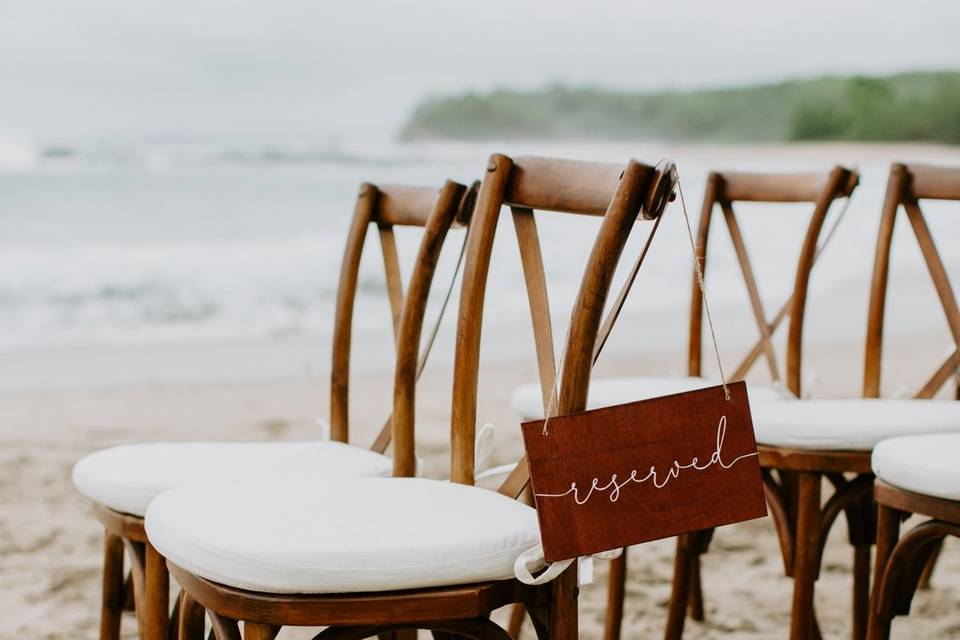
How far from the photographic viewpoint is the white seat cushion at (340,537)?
106 cm

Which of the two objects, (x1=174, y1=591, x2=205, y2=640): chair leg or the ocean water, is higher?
(x1=174, y1=591, x2=205, y2=640): chair leg

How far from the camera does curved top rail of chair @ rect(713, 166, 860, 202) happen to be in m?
2.10

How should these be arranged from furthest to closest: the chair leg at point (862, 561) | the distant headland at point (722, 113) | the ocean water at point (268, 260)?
the distant headland at point (722, 113)
the ocean water at point (268, 260)
the chair leg at point (862, 561)

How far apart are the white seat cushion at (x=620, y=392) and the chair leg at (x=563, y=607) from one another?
2.30 feet

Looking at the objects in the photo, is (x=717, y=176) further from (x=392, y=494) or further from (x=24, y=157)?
(x=24, y=157)

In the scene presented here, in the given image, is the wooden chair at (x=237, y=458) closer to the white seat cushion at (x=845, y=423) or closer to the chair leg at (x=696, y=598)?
the white seat cushion at (x=845, y=423)

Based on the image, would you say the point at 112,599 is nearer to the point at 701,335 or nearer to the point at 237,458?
the point at 237,458

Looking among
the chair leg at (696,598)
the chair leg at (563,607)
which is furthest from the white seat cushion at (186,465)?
the chair leg at (696,598)

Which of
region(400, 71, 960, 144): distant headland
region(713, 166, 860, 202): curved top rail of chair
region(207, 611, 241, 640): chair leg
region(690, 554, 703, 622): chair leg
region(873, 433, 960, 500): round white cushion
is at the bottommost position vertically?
region(690, 554, 703, 622): chair leg

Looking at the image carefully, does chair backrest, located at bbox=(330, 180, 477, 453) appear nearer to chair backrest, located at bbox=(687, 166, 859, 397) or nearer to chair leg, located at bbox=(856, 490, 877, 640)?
chair backrest, located at bbox=(687, 166, 859, 397)

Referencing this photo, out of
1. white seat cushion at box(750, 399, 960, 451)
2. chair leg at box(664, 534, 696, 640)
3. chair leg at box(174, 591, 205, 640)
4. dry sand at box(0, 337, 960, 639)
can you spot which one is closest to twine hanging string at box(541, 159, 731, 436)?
chair leg at box(174, 591, 205, 640)

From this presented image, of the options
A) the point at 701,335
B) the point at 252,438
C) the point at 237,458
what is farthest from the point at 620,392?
the point at 252,438

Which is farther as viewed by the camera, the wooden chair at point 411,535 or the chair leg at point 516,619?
the chair leg at point 516,619

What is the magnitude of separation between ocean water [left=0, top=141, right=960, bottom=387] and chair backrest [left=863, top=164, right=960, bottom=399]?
88cm
